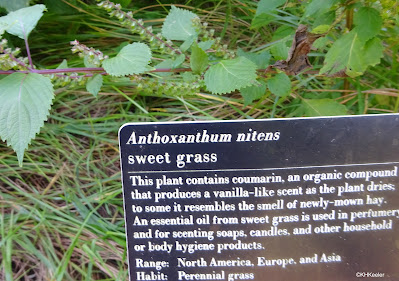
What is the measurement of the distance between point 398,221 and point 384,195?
8 cm

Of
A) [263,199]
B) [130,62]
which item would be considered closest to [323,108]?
[263,199]

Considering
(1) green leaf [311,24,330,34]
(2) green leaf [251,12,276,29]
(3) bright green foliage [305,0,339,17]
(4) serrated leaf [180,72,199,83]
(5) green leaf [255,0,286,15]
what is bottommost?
(4) serrated leaf [180,72,199,83]

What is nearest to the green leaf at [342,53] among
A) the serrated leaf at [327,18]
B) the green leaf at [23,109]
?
the serrated leaf at [327,18]

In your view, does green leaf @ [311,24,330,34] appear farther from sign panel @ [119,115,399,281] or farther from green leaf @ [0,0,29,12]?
green leaf @ [0,0,29,12]

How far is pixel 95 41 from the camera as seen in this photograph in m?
1.65

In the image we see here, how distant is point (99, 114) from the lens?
4.92ft

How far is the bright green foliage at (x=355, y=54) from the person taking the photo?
101 cm

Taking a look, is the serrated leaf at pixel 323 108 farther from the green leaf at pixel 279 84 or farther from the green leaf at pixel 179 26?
the green leaf at pixel 179 26

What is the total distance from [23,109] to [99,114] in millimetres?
598

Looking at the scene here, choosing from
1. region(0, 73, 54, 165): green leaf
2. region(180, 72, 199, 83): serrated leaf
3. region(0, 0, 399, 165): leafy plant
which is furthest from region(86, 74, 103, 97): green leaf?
region(180, 72, 199, 83): serrated leaf

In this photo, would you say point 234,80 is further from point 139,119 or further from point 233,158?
point 139,119

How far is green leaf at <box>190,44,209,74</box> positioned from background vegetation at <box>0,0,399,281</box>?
0.13 metres

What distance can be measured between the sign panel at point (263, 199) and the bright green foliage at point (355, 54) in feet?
0.47

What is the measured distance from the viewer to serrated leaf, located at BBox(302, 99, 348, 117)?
3.84ft
